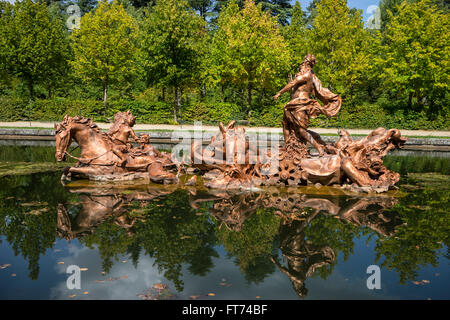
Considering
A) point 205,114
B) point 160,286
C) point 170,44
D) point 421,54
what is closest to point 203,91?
point 205,114

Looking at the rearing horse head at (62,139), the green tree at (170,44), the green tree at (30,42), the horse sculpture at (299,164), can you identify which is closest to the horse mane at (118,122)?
the rearing horse head at (62,139)

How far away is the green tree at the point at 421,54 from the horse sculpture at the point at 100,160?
86.2 feet

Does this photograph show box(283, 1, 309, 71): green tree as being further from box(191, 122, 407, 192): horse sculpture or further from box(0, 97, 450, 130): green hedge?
box(191, 122, 407, 192): horse sculpture

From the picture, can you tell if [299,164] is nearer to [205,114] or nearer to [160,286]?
[160,286]

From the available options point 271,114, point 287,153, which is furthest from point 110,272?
point 271,114

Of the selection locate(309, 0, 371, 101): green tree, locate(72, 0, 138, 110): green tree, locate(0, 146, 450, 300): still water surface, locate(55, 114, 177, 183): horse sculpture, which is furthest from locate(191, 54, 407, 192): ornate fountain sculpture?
locate(309, 0, 371, 101): green tree

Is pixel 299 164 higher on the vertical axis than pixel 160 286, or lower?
higher

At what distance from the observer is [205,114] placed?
3294cm

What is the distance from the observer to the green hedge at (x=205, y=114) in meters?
30.6

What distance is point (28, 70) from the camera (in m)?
32.8

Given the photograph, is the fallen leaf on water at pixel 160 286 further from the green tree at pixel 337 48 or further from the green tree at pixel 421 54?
the green tree at pixel 337 48

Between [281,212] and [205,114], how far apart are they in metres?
24.7

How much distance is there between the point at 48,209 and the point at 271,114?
82.2 ft
